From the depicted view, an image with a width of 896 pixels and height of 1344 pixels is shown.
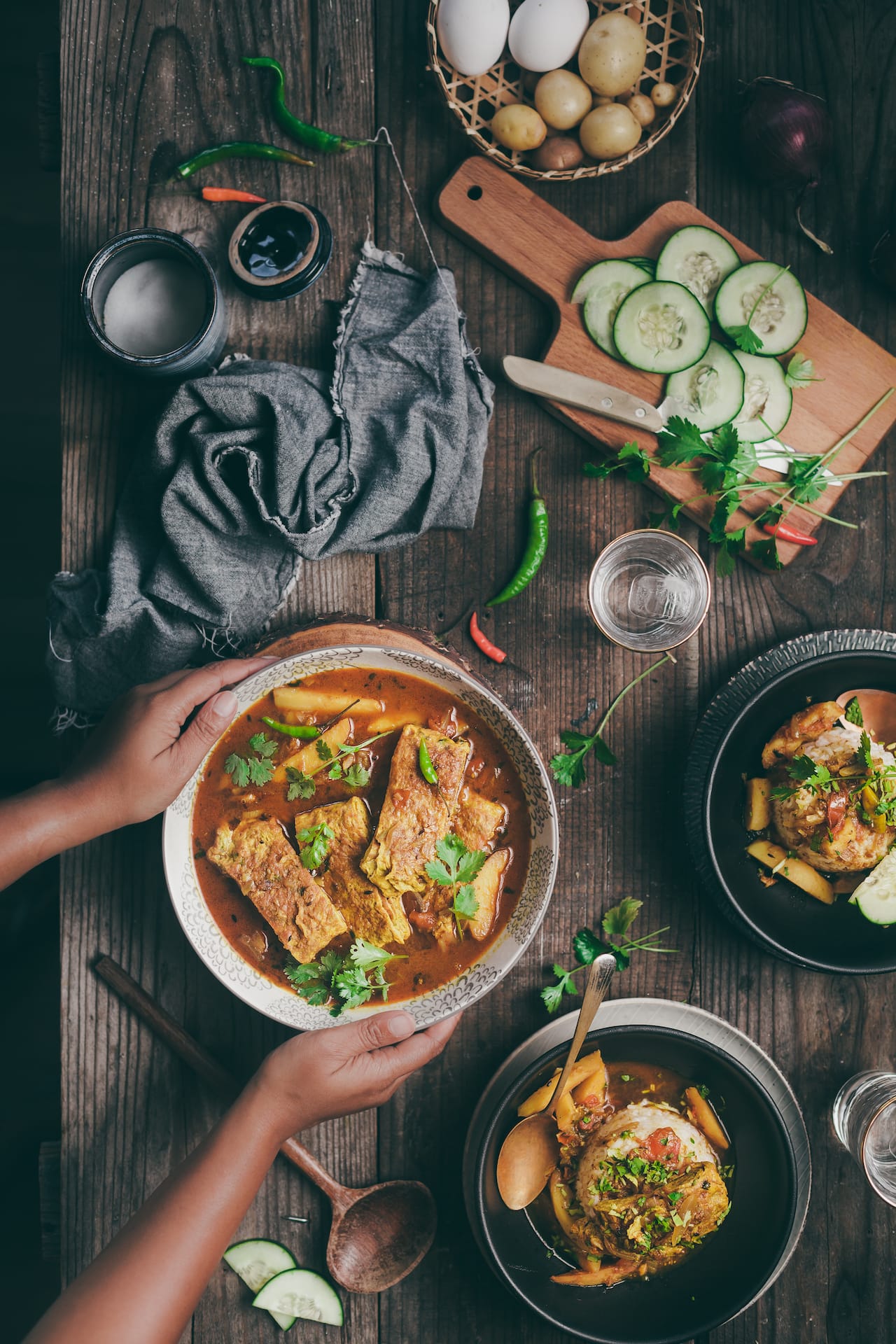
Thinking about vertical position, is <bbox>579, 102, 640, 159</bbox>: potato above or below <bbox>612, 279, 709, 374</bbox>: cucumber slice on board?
above

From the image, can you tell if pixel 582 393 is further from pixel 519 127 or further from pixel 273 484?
pixel 273 484

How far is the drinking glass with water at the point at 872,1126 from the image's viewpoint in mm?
2746

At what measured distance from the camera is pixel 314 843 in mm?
2617

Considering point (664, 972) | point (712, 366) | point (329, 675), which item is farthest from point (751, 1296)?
point (712, 366)

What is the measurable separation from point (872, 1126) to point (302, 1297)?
1.80 metres

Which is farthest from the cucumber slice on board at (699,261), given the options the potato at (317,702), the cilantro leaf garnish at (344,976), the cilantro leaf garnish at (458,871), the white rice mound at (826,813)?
the cilantro leaf garnish at (344,976)

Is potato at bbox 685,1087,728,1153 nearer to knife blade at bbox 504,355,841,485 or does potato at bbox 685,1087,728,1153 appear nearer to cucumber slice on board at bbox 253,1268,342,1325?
cucumber slice on board at bbox 253,1268,342,1325

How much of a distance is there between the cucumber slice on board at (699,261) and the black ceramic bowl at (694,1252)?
2.21m

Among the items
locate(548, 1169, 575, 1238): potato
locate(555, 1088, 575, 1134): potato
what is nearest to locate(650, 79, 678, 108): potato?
locate(555, 1088, 575, 1134): potato

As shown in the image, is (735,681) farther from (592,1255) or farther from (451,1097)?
(592,1255)

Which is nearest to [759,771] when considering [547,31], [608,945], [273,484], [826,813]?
[826,813]

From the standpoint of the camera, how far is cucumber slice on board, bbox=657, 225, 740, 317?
278cm

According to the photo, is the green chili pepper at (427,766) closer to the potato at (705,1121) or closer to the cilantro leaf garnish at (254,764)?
the cilantro leaf garnish at (254,764)

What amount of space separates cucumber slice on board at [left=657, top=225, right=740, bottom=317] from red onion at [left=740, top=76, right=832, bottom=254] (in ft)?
0.84
